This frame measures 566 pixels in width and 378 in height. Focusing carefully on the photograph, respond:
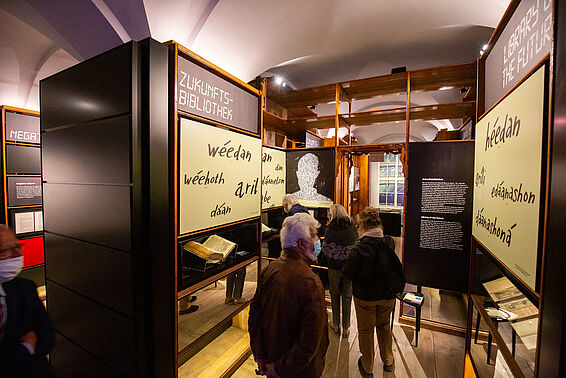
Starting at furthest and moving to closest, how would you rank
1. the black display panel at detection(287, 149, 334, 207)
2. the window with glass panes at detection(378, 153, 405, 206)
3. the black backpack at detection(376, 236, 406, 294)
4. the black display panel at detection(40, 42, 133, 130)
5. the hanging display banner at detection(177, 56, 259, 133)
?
the window with glass panes at detection(378, 153, 405, 206) < the black display panel at detection(287, 149, 334, 207) < the black backpack at detection(376, 236, 406, 294) < the hanging display banner at detection(177, 56, 259, 133) < the black display panel at detection(40, 42, 133, 130)

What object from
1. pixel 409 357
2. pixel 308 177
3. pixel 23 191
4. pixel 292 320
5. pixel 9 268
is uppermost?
pixel 308 177

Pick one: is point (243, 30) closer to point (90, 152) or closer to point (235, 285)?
point (90, 152)

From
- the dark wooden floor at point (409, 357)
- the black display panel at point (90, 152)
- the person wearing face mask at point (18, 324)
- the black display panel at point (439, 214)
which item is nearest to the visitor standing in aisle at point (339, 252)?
the dark wooden floor at point (409, 357)

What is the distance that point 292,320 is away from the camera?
1409 mm

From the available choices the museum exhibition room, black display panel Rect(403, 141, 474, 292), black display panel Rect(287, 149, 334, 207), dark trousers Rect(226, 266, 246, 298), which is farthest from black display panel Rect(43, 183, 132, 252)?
black display panel Rect(403, 141, 474, 292)

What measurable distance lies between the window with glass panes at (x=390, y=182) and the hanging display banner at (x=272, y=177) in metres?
10.2

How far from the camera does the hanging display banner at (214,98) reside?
167 cm

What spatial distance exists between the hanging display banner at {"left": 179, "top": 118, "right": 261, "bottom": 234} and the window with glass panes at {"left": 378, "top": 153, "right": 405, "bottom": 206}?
39.1 feet

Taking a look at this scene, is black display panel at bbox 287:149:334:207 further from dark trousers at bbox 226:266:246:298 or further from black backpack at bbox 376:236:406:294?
dark trousers at bbox 226:266:246:298

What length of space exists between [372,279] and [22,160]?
4.94 meters

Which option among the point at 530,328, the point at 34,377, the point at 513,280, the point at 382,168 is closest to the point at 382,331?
the point at 530,328

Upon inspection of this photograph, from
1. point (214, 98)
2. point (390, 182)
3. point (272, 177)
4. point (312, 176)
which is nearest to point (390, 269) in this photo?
point (214, 98)

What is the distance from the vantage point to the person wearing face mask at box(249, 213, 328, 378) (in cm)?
136

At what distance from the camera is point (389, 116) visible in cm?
391
